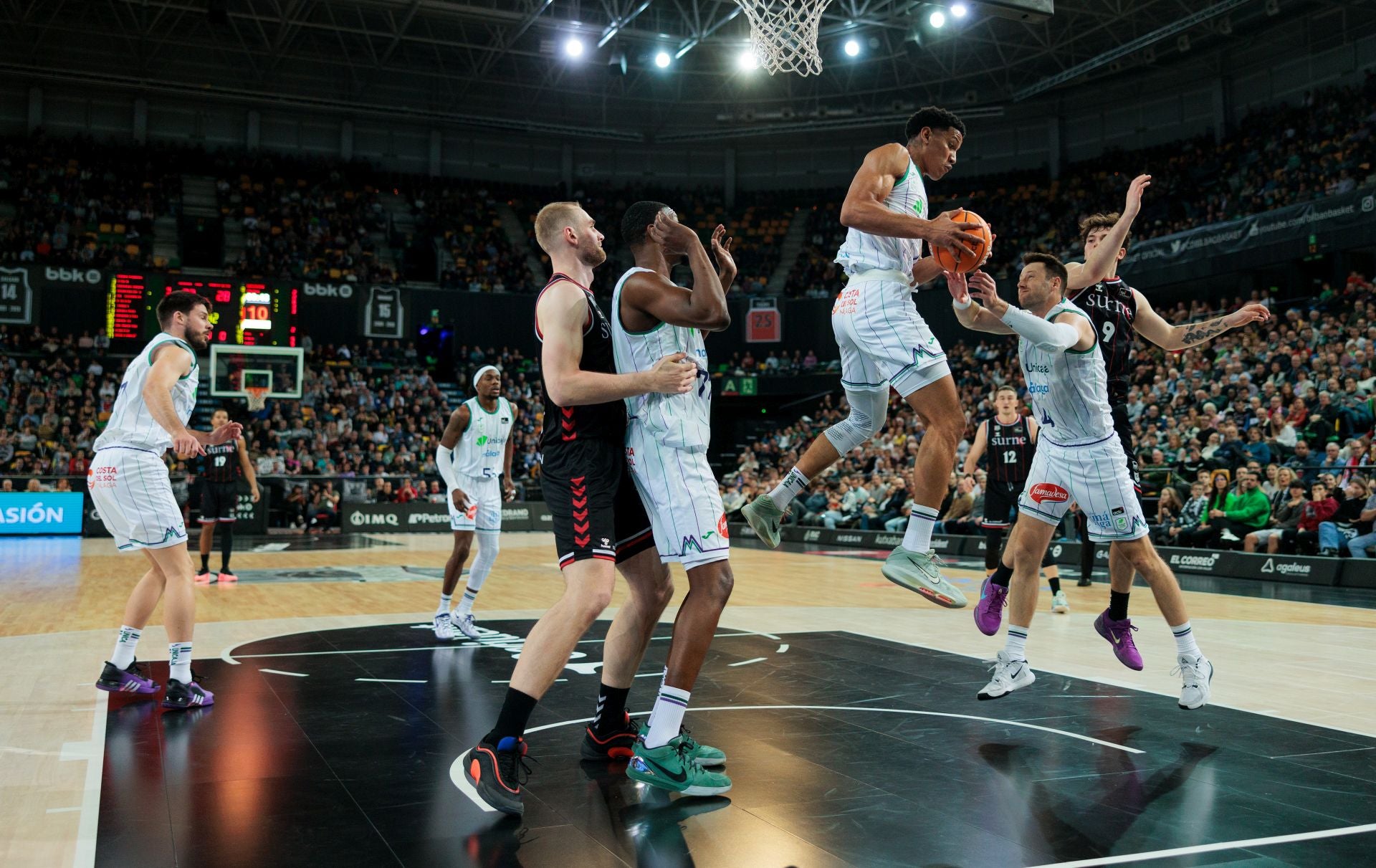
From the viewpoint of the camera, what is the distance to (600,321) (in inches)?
181

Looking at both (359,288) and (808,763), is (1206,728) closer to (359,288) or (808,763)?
(808,763)

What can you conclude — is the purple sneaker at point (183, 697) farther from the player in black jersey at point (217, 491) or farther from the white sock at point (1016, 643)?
the player in black jersey at point (217, 491)

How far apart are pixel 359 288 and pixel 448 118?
7157 millimetres

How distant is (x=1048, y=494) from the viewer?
19.3 feet

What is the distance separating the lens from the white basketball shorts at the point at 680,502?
4262 millimetres

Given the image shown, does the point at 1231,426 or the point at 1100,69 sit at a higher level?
the point at 1100,69

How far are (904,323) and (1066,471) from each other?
1.43 meters

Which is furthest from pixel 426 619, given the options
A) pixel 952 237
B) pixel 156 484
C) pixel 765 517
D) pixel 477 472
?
pixel 952 237

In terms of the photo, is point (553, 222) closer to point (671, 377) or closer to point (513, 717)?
point (671, 377)

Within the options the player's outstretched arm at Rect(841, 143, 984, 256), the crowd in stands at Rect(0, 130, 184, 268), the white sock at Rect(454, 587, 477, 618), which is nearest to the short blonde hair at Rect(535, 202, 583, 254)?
the player's outstretched arm at Rect(841, 143, 984, 256)

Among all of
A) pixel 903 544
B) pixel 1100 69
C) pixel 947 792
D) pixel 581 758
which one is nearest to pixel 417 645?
pixel 581 758

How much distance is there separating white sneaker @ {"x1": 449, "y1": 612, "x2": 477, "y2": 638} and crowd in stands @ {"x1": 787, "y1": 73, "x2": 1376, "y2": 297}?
61.0 feet

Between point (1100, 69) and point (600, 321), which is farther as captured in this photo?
point (1100, 69)

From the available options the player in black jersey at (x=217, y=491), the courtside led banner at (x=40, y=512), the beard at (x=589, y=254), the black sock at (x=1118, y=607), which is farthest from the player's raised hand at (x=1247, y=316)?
the courtside led banner at (x=40, y=512)
